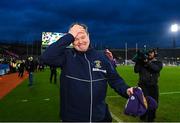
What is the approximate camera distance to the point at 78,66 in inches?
212

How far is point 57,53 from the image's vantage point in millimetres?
5477

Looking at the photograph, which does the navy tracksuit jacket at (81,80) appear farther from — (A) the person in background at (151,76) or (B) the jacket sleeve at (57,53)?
(A) the person in background at (151,76)

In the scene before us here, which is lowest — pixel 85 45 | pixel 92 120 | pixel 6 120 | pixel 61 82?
pixel 6 120

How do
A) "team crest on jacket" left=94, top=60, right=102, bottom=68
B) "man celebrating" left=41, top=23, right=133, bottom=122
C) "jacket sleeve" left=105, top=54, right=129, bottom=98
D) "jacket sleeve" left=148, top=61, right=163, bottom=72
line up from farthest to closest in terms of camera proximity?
"jacket sleeve" left=148, top=61, right=163, bottom=72, "jacket sleeve" left=105, top=54, right=129, bottom=98, "team crest on jacket" left=94, top=60, right=102, bottom=68, "man celebrating" left=41, top=23, right=133, bottom=122

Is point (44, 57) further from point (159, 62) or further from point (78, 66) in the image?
point (159, 62)

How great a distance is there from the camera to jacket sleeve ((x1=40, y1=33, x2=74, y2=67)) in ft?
18.0

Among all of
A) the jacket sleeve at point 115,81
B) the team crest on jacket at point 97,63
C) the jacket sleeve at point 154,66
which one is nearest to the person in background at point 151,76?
the jacket sleeve at point 154,66

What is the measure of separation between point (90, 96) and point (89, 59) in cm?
49

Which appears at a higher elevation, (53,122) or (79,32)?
(79,32)

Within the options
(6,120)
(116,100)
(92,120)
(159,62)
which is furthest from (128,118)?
(92,120)

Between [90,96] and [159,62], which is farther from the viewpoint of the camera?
[159,62]

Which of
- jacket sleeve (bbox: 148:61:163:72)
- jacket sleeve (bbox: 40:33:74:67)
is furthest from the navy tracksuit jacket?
jacket sleeve (bbox: 148:61:163:72)

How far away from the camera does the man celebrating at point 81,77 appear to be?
527 centimetres

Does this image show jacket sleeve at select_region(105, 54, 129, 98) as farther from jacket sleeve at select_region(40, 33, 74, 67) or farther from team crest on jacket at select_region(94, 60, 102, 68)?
jacket sleeve at select_region(40, 33, 74, 67)
